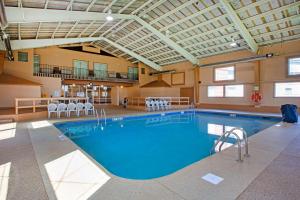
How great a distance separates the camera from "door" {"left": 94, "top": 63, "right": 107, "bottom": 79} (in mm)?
15880

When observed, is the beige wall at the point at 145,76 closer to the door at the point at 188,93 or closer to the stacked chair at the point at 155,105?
the door at the point at 188,93

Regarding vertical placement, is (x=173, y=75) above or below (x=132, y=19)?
below

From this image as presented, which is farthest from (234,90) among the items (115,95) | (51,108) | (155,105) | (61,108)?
(51,108)

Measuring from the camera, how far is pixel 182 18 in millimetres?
9852

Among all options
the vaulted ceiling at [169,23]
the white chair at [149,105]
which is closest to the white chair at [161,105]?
the white chair at [149,105]

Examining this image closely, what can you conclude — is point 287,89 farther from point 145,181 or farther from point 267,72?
point 145,181

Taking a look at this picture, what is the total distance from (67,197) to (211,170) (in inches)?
77.8

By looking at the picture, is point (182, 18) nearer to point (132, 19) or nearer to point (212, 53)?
point (132, 19)

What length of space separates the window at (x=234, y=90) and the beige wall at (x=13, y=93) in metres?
13.5

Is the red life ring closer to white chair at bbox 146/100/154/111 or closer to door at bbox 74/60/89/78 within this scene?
white chair at bbox 146/100/154/111

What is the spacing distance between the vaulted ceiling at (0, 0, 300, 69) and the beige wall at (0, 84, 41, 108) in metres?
2.89

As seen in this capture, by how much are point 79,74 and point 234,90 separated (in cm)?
1277

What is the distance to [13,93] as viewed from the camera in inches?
421

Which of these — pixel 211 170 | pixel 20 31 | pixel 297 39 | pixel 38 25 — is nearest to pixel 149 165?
pixel 211 170
